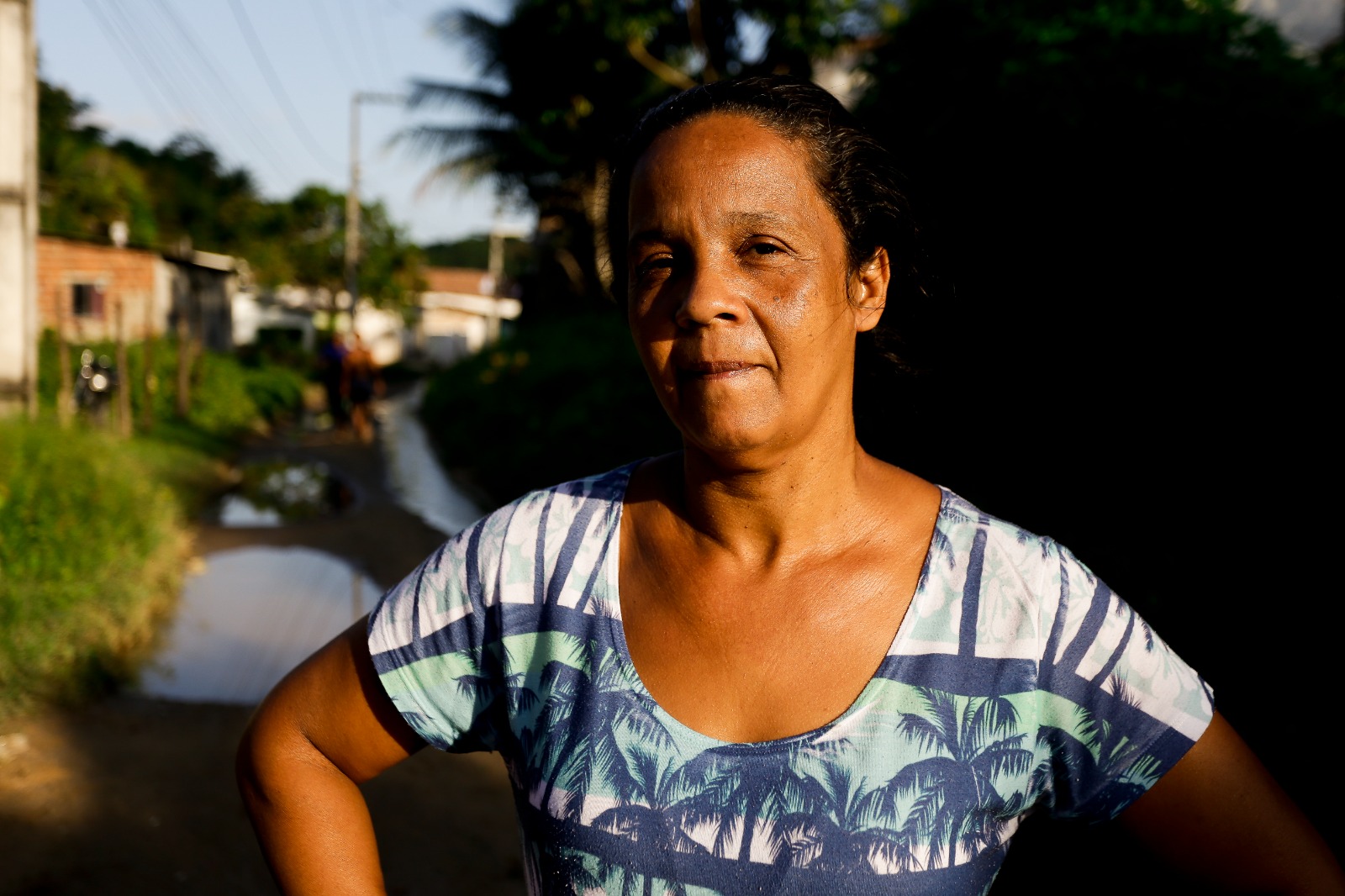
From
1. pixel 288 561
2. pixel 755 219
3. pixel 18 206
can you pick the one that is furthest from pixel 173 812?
pixel 18 206

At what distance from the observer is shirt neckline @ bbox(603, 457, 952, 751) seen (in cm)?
127

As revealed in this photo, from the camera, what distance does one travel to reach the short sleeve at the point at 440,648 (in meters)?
1.44

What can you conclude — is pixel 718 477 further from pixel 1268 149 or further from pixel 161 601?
pixel 161 601

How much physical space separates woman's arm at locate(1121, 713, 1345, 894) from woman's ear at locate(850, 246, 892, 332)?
69 cm

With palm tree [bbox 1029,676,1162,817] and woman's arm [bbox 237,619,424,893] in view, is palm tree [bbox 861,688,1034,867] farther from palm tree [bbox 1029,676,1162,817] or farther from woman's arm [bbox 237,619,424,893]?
woman's arm [bbox 237,619,424,893]

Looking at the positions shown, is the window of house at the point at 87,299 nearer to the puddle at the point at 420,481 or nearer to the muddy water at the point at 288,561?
the puddle at the point at 420,481

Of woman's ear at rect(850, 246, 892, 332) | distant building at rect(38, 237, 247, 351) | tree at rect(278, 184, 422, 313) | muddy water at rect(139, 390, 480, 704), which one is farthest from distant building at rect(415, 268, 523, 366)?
woman's ear at rect(850, 246, 892, 332)

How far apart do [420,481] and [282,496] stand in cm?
210

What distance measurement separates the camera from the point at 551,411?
506 inches

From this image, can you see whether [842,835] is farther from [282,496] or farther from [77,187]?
[77,187]

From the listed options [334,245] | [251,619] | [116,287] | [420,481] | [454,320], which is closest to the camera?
[251,619]

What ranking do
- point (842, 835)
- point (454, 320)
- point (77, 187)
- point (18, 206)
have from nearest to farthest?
point (842, 835) < point (18, 206) < point (77, 187) < point (454, 320)

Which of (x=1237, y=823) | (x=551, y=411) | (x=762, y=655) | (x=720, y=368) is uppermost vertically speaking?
(x=720, y=368)

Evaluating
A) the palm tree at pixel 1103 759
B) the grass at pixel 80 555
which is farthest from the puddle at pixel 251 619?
the palm tree at pixel 1103 759
